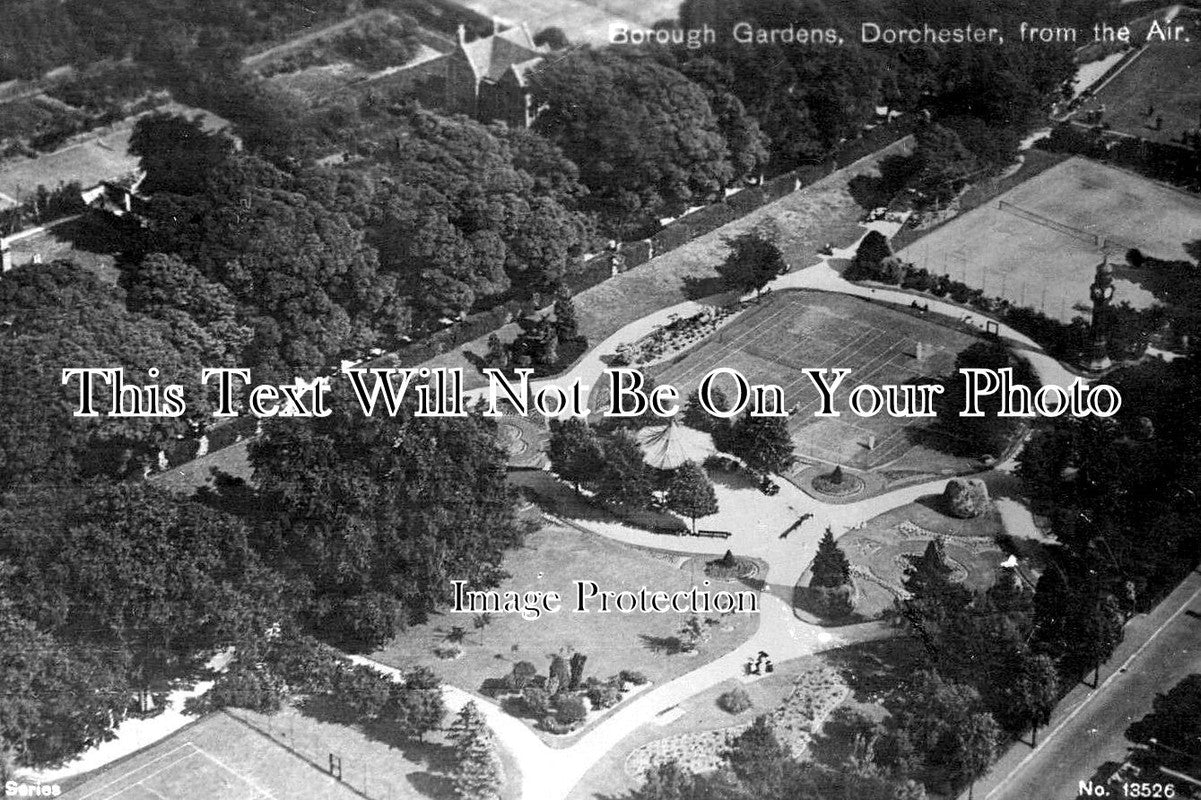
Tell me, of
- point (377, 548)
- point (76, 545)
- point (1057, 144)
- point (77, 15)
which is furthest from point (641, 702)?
point (77, 15)

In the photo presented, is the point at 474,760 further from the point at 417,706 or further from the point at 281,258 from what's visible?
the point at 281,258

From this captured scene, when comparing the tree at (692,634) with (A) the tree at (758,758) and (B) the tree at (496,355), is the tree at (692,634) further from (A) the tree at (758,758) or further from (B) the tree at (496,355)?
(B) the tree at (496,355)

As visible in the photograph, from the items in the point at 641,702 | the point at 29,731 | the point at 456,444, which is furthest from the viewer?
the point at 456,444

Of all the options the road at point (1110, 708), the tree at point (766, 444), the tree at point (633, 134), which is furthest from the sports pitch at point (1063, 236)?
the road at point (1110, 708)

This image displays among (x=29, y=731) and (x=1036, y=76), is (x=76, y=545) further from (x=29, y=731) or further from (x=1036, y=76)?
(x=1036, y=76)

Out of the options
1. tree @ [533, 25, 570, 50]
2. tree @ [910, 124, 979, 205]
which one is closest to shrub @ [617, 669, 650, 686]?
tree @ [910, 124, 979, 205]
